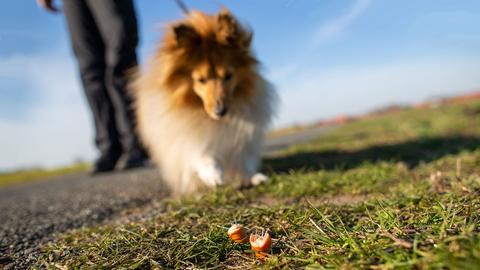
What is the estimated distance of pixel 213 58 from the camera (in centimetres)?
360

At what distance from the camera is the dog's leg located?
9.66ft

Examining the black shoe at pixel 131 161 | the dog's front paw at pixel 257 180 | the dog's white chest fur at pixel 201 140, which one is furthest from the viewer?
the black shoe at pixel 131 161

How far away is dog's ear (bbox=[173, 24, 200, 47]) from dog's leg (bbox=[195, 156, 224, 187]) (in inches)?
47.6

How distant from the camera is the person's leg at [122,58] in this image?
3.67 m

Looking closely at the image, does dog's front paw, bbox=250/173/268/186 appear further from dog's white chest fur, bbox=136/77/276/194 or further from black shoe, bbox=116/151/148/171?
black shoe, bbox=116/151/148/171

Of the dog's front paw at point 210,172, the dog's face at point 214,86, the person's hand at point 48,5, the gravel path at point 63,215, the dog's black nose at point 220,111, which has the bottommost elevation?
the gravel path at point 63,215

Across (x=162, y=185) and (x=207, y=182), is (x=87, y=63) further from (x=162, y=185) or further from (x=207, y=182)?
(x=207, y=182)

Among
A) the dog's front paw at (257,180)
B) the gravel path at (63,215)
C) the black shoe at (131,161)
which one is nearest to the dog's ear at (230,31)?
the dog's front paw at (257,180)

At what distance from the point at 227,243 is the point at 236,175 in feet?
6.09

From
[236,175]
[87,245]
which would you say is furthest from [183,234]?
[236,175]

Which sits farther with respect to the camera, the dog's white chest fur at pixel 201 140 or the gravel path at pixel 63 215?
the dog's white chest fur at pixel 201 140

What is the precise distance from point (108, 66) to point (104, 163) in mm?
1397

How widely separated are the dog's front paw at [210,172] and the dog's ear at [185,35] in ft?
4.04

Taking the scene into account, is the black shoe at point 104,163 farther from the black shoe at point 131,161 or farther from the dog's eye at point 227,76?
the dog's eye at point 227,76
